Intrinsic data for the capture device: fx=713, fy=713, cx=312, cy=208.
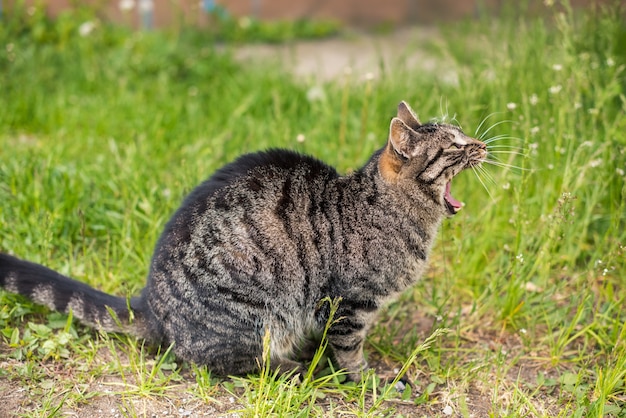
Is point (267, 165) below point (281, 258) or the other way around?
the other way around

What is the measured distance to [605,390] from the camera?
2.59 meters

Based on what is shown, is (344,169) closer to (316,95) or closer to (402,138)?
(316,95)

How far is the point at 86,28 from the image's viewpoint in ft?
18.0

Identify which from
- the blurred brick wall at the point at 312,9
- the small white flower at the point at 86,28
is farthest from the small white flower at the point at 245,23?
the small white flower at the point at 86,28

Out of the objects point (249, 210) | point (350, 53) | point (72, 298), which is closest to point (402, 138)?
point (249, 210)

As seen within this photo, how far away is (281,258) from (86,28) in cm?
359

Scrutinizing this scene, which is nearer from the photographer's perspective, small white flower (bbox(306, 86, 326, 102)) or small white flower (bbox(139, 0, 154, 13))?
small white flower (bbox(306, 86, 326, 102))

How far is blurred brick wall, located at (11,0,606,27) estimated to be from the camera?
20.7ft

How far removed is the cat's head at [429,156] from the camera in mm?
2754

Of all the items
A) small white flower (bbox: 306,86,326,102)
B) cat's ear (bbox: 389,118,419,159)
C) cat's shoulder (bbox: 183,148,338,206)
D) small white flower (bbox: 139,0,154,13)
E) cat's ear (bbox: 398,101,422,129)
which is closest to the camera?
cat's ear (bbox: 389,118,419,159)

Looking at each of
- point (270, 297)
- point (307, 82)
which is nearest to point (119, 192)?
point (270, 297)

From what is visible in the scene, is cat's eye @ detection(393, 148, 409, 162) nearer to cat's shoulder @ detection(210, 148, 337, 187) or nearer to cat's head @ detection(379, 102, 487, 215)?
cat's head @ detection(379, 102, 487, 215)

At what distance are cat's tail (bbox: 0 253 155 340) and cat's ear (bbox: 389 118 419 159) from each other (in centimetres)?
118

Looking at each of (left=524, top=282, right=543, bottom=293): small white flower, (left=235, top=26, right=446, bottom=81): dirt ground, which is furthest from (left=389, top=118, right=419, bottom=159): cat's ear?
(left=235, top=26, right=446, bottom=81): dirt ground
